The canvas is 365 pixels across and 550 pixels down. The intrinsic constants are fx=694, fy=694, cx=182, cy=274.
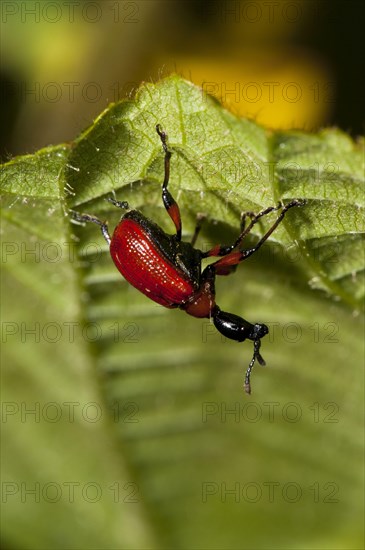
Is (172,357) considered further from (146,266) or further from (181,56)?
(181,56)

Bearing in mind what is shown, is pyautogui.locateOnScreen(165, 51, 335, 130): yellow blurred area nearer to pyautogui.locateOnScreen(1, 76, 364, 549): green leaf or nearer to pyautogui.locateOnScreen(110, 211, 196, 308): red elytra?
pyautogui.locateOnScreen(1, 76, 364, 549): green leaf

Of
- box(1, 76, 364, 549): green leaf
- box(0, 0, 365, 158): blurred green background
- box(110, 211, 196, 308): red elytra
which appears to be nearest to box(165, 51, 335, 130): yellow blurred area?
box(0, 0, 365, 158): blurred green background

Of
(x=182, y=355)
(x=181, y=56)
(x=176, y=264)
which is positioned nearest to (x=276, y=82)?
(x=181, y=56)

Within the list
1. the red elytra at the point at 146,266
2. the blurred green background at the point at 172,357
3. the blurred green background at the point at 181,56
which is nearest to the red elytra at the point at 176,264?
the red elytra at the point at 146,266

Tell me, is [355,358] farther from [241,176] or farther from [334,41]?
[334,41]

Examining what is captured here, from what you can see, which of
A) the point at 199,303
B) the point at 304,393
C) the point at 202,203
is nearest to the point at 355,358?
the point at 304,393
